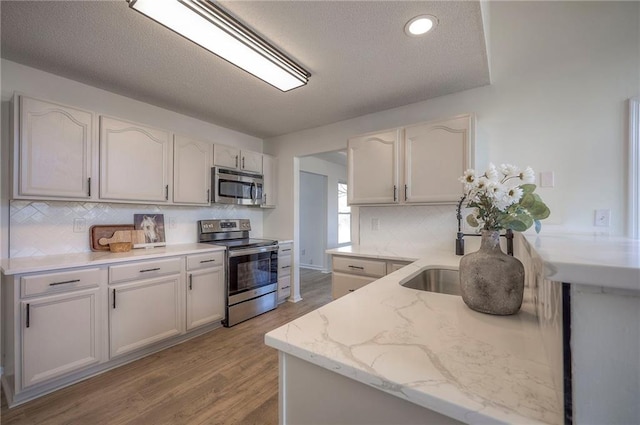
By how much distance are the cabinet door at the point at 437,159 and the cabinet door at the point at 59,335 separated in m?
2.70

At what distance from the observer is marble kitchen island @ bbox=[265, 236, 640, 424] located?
1.57ft

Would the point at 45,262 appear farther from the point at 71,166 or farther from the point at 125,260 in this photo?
the point at 71,166

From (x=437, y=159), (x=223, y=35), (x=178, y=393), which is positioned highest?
(x=223, y=35)

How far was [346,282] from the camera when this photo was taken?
251cm

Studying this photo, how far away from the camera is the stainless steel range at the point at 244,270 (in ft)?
9.31

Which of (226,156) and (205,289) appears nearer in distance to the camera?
(205,289)

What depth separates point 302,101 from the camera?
269cm

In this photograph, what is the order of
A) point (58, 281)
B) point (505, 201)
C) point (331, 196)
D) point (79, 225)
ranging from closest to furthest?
point (505, 201) → point (58, 281) → point (79, 225) → point (331, 196)

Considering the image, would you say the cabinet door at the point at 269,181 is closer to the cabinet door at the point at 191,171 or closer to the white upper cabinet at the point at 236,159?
the white upper cabinet at the point at 236,159

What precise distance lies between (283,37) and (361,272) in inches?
77.1

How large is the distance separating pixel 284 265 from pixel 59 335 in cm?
219

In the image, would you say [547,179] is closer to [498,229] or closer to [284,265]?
[498,229]

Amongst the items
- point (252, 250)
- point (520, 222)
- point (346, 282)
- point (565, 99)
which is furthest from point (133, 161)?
point (565, 99)

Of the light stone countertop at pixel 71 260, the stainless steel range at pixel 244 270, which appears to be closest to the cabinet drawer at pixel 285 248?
the stainless steel range at pixel 244 270
